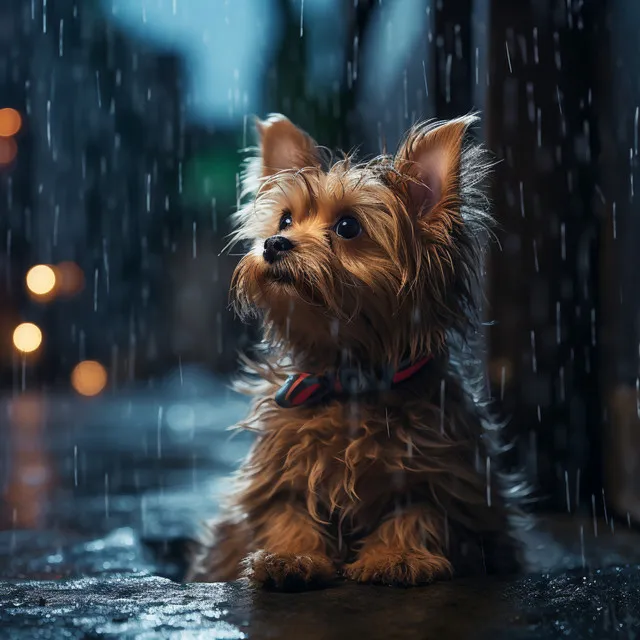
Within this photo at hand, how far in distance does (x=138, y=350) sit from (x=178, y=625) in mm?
24384

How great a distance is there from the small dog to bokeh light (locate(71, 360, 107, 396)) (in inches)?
637

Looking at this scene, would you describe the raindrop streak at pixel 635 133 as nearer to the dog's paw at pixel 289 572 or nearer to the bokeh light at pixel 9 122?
the dog's paw at pixel 289 572

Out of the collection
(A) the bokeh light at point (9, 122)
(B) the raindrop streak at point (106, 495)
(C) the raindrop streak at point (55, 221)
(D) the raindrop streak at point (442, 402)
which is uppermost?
(A) the bokeh light at point (9, 122)

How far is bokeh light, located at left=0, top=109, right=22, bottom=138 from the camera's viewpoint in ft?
72.0

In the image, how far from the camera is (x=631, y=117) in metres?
4.14

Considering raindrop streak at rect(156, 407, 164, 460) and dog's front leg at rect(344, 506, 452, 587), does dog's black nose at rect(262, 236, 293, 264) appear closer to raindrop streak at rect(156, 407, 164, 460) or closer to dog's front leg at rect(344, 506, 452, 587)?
dog's front leg at rect(344, 506, 452, 587)

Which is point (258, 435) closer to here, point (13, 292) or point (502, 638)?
point (502, 638)

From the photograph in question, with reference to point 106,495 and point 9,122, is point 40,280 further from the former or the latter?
point 106,495

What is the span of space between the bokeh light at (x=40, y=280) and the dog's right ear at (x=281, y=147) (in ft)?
64.6

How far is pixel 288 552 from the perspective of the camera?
2.97 metres

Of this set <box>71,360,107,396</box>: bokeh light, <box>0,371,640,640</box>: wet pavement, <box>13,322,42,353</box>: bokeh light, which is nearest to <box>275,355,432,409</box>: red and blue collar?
<box>0,371,640,640</box>: wet pavement

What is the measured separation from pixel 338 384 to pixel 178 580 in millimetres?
1562

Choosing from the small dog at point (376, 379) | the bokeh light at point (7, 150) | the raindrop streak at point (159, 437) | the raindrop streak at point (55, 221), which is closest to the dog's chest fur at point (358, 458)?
the small dog at point (376, 379)

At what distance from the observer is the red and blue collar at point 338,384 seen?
126 inches
